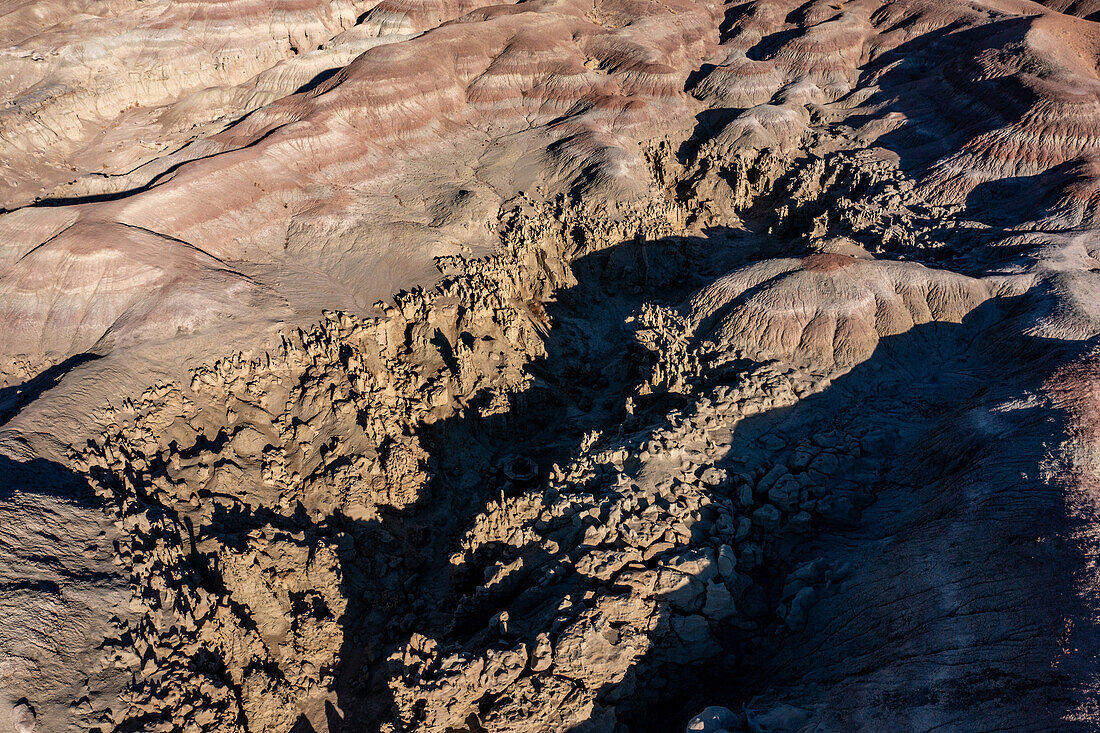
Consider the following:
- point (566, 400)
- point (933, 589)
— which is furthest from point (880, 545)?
point (566, 400)

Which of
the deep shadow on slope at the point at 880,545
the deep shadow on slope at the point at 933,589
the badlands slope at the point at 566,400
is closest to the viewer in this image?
the deep shadow on slope at the point at 933,589

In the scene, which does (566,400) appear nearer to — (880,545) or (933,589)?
(880,545)

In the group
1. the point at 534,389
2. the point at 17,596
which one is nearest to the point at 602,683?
the point at 17,596

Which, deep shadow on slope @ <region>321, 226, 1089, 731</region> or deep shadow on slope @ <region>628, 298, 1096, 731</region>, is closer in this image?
deep shadow on slope @ <region>628, 298, 1096, 731</region>

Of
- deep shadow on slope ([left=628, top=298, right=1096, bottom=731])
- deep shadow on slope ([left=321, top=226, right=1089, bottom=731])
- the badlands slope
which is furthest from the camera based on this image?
the badlands slope

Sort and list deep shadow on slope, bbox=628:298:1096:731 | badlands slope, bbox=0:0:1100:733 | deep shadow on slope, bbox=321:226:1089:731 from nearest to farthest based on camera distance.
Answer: deep shadow on slope, bbox=628:298:1096:731 < deep shadow on slope, bbox=321:226:1089:731 < badlands slope, bbox=0:0:1100:733

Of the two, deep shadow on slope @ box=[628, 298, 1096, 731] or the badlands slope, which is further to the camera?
the badlands slope

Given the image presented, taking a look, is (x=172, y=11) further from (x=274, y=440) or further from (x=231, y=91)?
(x=274, y=440)

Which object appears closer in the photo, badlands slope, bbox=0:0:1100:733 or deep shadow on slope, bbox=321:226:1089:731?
deep shadow on slope, bbox=321:226:1089:731

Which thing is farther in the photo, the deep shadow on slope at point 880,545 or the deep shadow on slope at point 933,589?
the deep shadow on slope at point 880,545
